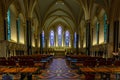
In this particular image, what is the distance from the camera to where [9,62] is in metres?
7.85

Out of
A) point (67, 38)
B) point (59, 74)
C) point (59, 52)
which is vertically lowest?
point (59, 52)

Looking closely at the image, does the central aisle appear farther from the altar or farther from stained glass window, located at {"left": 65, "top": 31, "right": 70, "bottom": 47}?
stained glass window, located at {"left": 65, "top": 31, "right": 70, "bottom": 47}

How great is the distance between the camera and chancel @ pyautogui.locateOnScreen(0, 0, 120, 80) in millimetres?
7873

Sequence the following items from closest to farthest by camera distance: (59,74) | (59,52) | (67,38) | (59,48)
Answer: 1. (59,74)
2. (59,52)
3. (59,48)
4. (67,38)

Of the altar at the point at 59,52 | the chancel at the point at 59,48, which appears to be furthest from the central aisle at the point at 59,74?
the altar at the point at 59,52

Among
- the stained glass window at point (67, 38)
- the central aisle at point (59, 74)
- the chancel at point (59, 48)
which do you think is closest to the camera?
the chancel at point (59, 48)

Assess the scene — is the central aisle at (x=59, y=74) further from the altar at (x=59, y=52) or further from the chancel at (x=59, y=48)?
the altar at (x=59, y=52)

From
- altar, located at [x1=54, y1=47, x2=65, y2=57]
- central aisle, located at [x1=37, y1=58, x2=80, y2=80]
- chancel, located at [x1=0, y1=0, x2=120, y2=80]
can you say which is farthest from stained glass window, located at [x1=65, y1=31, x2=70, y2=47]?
central aisle, located at [x1=37, y1=58, x2=80, y2=80]

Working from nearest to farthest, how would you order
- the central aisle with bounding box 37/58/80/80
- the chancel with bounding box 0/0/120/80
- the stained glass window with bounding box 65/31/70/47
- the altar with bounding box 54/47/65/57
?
1. the chancel with bounding box 0/0/120/80
2. the central aisle with bounding box 37/58/80/80
3. the altar with bounding box 54/47/65/57
4. the stained glass window with bounding box 65/31/70/47

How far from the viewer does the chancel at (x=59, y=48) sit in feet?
25.8

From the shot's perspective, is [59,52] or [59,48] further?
[59,48]

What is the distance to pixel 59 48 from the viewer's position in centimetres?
4519

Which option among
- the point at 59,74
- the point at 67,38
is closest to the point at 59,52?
the point at 67,38

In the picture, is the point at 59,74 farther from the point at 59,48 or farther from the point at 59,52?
the point at 59,48
